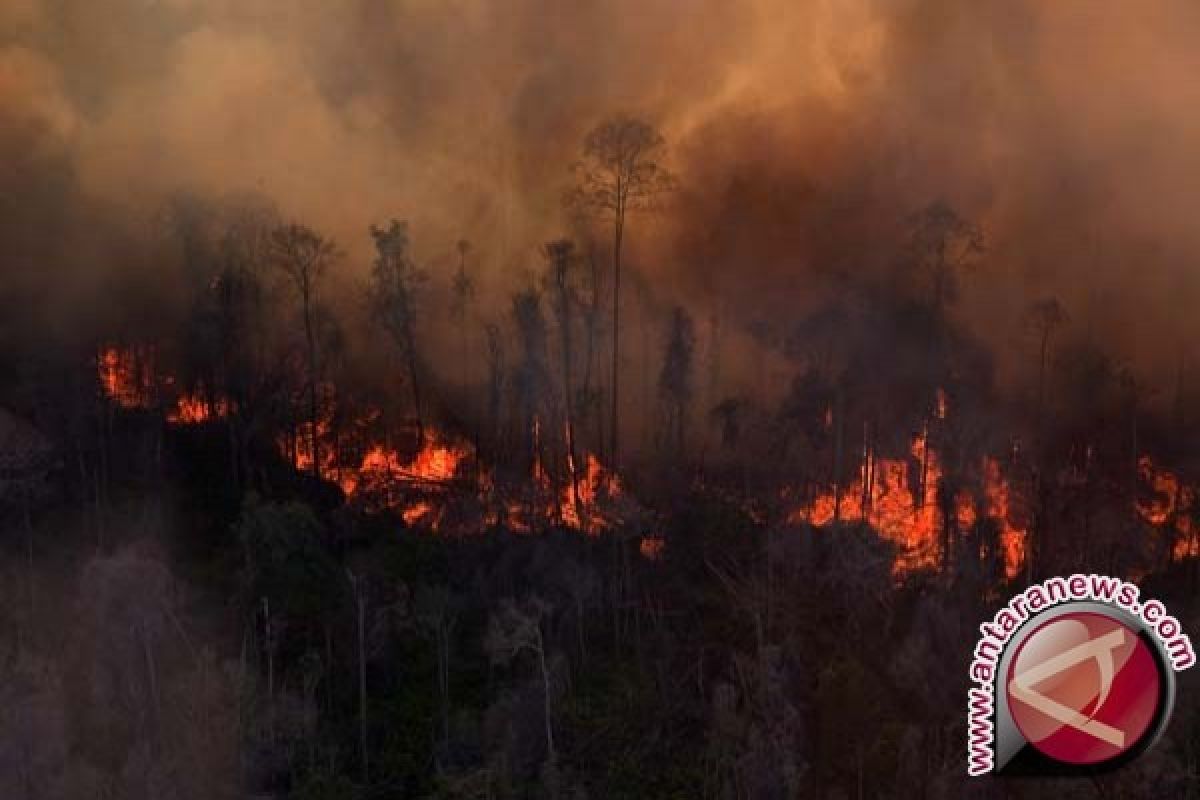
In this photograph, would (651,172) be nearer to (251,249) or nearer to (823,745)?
(251,249)

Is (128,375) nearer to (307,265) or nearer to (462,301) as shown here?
(307,265)

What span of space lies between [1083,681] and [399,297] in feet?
70.9

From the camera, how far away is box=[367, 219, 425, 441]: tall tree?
31.9 m

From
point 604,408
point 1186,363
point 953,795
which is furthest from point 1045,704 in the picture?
point 1186,363

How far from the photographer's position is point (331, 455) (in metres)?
31.3

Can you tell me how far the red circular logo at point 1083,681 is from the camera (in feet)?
52.1

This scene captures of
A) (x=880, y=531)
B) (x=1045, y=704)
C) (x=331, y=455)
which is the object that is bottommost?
(x=1045, y=704)

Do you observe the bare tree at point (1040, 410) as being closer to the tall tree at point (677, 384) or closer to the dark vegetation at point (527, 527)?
the dark vegetation at point (527, 527)

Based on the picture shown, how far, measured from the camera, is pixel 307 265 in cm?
3150

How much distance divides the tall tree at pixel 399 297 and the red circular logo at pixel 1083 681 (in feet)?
62.0

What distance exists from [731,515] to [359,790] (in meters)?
11.1

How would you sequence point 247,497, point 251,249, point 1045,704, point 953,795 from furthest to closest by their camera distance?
point 251,249 < point 247,497 < point 953,795 < point 1045,704

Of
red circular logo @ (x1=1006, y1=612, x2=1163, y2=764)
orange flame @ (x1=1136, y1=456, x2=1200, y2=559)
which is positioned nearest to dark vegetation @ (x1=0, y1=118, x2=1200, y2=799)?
orange flame @ (x1=1136, y1=456, x2=1200, y2=559)

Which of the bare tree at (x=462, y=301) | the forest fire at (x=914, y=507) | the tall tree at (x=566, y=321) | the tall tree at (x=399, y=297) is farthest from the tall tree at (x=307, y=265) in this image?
the forest fire at (x=914, y=507)
